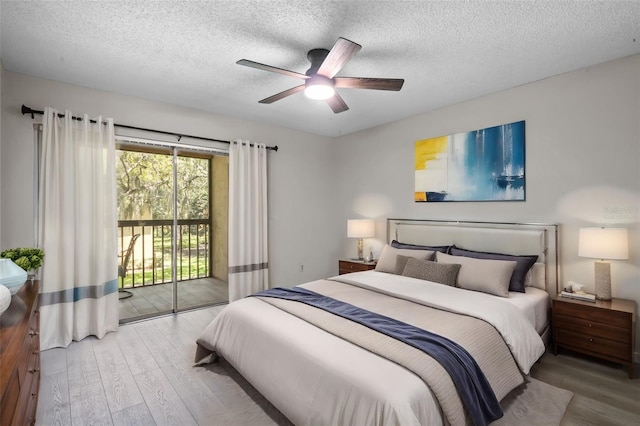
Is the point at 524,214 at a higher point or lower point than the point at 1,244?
higher

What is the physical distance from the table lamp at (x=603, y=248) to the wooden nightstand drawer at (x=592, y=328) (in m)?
0.27

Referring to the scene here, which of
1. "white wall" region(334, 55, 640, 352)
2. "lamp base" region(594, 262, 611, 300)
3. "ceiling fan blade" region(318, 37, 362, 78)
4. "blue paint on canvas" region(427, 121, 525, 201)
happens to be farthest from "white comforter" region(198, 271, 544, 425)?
"ceiling fan blade" region(318, 37, 362, 78)

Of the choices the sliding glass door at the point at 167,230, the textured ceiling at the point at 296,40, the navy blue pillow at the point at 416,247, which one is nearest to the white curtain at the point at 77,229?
the sliding glass door at the point at 167,230

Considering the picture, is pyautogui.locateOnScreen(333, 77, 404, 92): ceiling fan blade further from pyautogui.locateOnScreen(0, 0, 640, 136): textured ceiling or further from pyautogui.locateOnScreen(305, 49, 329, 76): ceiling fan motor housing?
pyautogui.locateOnScreen(0, 0, 640, 136): textured ceiling

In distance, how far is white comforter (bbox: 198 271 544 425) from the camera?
1.50 metres

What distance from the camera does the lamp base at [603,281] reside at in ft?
8.87

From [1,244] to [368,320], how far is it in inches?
133

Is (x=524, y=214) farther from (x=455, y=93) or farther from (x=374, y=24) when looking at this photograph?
(x=374, y=24)

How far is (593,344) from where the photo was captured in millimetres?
2617

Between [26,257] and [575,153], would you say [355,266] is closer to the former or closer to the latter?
[575,153]

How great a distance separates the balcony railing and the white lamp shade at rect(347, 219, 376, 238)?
2.24 meters

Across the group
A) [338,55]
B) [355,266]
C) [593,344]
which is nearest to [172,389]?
[338,55]

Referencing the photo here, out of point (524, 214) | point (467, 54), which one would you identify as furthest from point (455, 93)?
point (524, 214)

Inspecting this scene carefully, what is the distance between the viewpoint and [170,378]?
99.4 inches
